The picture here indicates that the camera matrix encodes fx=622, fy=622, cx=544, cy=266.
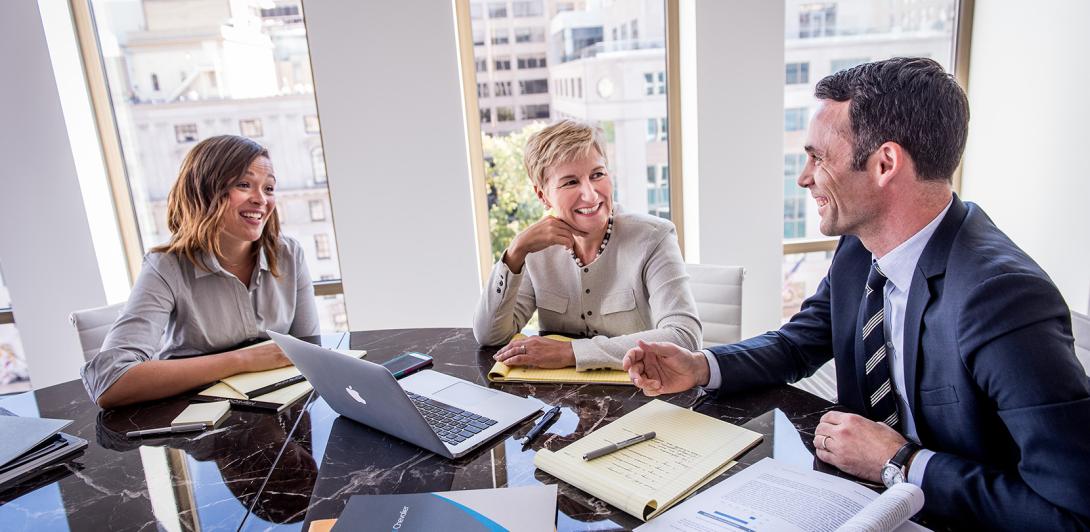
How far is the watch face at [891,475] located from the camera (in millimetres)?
971

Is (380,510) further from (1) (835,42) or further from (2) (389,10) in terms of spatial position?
(1) (835,42)

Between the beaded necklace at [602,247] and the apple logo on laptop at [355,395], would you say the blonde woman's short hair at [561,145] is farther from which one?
the apple logo on laptop at [355,395]

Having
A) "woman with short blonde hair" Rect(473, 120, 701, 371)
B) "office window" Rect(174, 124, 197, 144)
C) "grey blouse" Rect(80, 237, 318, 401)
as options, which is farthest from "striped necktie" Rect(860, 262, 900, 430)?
"office window" Rect(174, 124, 197, 144)

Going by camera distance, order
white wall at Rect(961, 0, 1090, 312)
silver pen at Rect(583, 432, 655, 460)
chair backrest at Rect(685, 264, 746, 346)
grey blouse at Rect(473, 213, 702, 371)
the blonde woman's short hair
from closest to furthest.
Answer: silver pen at Rect(583, 432, 655, 460), grey blouse at Rect(473, 213, 702, 371), the blonde woman's short hair, chair backrest at Rect(685, 264, 746, 346), white wall at Rect(961, 0, 1090, 312)

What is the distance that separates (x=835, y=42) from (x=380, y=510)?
3520 mm

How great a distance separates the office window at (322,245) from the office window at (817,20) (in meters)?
2.88

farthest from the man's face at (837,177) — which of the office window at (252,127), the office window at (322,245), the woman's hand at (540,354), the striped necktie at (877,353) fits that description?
the office window at (252,127)

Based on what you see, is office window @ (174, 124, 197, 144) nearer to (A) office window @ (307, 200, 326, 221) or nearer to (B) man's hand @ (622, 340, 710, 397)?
(A) office window @ (307, 200, 326, 221)

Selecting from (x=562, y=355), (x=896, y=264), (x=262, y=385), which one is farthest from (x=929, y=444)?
(x=262, y=385)

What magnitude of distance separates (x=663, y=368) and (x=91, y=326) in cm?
208

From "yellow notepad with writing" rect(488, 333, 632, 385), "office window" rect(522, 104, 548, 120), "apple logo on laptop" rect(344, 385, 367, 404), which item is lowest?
"yellow notepad with writing" rect(488, 333, 632, 385)

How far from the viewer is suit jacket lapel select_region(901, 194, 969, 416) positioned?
1093 millimetres

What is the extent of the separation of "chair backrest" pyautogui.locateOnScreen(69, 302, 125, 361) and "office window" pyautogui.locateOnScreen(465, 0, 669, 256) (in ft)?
6.04

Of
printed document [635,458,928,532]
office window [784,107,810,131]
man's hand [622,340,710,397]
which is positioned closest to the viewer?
printed document [635,458,928,532]
